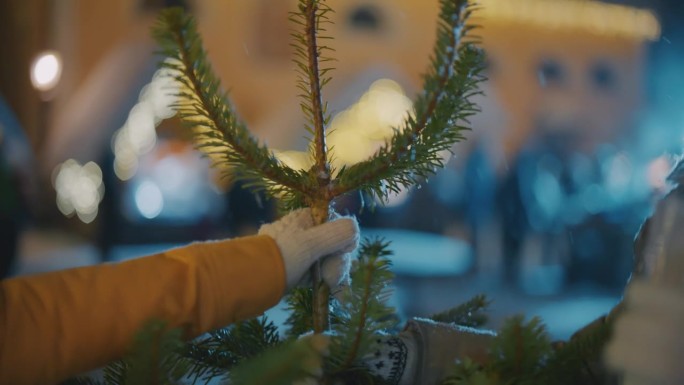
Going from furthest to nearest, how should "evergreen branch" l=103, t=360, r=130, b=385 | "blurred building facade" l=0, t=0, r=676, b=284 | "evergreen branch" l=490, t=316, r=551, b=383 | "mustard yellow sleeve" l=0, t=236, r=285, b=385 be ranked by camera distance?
1. "blurred building facade" l=0, t=0, r=676, b=284
2. "evergreen branch" l=103, t=360, r=130, b=385
3. "mustard yellow sleeve" l=0, t=236, r=285, b=385
4. "evergreen branch" l=490, t=316, r=551, b=383

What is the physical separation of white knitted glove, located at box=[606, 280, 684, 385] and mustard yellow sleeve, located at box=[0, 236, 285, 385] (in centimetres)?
37

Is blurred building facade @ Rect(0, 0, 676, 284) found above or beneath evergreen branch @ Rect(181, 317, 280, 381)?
above

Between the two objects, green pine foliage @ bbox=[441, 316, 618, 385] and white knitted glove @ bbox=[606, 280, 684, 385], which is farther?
green pine foliage @ bbox=[441, 316, 618, 385]

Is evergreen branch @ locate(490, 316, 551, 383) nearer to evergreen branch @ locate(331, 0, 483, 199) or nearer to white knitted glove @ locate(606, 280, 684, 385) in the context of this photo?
white knitted glove @ locate(606, 280, 684, 385)

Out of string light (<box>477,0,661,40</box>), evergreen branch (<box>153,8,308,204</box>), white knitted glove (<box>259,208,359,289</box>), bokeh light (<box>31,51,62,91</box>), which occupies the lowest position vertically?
white knitted glove (<box>259,208,359,289</box>)

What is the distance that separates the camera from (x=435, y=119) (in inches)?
28.2

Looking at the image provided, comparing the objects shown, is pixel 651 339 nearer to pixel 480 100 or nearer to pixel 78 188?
pixel 480 100

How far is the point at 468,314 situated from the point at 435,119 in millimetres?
417

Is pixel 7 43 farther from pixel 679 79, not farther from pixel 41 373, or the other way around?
pixel 41 373

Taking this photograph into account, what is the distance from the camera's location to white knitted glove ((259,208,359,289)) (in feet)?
2.48

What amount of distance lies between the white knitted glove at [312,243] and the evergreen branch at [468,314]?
27cm

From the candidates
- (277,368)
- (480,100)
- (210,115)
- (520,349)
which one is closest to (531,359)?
(520,349)

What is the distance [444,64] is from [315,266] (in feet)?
0.89

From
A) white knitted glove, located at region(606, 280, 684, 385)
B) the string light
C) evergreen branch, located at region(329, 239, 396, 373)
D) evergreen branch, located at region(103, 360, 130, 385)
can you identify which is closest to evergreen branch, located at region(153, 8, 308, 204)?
evergreen branch, located at region(329, 239, 396, 373)
